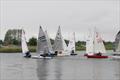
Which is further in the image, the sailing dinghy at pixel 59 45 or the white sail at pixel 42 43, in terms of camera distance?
the sailing dinghy at pixel 59 45

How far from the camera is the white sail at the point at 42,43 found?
269 ft

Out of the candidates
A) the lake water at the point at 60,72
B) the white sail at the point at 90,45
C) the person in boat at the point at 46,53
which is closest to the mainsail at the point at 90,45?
the white sail at the point at 90,45

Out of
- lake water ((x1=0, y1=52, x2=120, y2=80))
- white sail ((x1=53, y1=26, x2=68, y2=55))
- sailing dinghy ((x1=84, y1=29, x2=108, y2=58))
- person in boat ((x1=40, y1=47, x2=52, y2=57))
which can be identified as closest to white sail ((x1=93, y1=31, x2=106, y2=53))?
sailing dinghy ((x1=84, y1=29, x2=108, y2=58))

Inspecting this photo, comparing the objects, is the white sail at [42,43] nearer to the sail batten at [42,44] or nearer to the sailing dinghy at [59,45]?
the sail batten at [42,44]

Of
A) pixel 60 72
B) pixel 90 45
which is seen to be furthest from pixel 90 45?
pixel 60 72

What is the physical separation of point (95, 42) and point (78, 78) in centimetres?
4520

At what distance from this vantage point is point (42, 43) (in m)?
81.9

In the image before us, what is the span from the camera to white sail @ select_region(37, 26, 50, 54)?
81875 millimetres

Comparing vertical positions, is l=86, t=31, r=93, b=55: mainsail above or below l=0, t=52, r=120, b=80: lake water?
above

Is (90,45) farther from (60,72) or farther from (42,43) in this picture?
(60,72)

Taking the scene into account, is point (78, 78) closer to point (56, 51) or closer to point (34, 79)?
point (34, 79)

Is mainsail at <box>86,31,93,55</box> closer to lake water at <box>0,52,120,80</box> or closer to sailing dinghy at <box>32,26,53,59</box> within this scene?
sailing dinghy at <box>32,26,53,59</box>

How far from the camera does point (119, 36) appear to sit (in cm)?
8275

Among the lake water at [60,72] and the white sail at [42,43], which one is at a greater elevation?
the white sail at [42,43]
